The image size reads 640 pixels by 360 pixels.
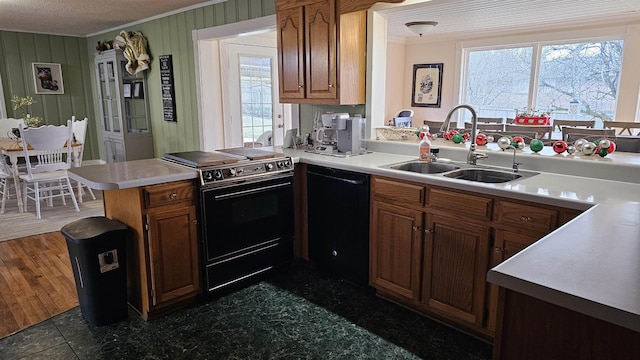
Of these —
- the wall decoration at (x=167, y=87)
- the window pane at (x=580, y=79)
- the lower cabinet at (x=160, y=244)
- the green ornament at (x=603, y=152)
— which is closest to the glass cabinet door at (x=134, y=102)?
the wall decoration at (x=167, y=87)

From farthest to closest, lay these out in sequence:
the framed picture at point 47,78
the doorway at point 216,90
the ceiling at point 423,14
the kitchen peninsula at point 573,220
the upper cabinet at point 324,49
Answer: the framed picture at point 47,78
the doorway at point 216,90
the ceiling at point 423,14
the upper cabinet at point 324,49
the kitchen peninsula at point 573,220

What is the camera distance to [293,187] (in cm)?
312

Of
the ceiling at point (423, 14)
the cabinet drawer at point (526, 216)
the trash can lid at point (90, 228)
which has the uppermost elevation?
the ceiling at point (423, 14)

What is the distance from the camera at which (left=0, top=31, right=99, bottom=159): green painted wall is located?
6.47 meters

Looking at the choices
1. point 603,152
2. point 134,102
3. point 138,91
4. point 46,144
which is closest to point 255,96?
point 138,91

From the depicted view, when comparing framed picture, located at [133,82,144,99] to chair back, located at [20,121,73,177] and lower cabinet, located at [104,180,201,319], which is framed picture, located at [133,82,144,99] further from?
lower cabinet, located at [104,180,201,319]

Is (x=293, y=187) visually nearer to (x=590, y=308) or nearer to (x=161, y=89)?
(x=590, y=308)

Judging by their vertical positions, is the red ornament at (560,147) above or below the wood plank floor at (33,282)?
above

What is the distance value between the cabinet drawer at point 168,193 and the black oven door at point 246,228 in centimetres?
9

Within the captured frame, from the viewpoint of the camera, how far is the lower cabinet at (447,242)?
205 cm

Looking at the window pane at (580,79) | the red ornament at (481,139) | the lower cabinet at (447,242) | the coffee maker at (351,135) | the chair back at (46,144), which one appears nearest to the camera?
the lower cabinet at (447,242)

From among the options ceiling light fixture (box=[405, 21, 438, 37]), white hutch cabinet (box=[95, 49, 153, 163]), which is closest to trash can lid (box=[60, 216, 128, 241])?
white hutch cabinet (box=[95, 49, 153, 163])

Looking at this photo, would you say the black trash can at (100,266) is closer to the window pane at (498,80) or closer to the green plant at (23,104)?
the green plant at (23,104)

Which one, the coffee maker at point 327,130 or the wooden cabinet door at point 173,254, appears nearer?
the wooden cabinet door at point 173,254
